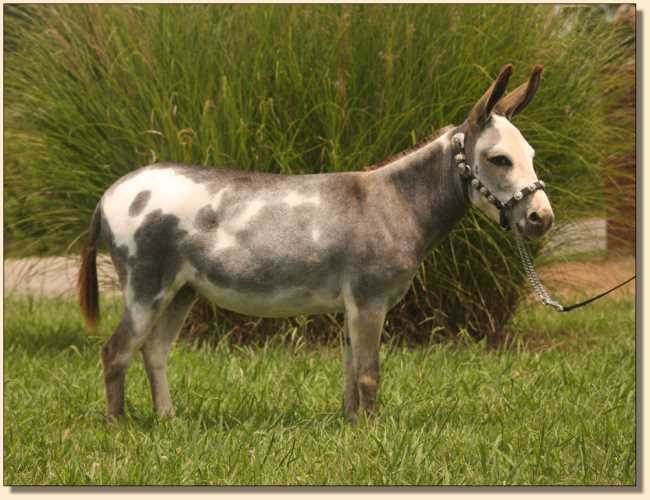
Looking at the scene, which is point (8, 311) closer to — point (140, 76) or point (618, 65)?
point (140, 76)

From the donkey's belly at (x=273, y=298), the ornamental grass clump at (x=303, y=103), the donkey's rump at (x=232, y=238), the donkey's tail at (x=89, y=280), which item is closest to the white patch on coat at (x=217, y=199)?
the donkey's rump at (x=232, y=238)

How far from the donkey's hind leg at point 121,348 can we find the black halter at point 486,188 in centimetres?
117

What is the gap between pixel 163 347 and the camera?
394cm

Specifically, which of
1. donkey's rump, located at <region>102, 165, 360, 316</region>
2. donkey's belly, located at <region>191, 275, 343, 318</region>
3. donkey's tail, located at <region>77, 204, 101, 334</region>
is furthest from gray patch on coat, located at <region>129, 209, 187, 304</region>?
donkey's tail, located at <region>77, 204, 101, 334</region>

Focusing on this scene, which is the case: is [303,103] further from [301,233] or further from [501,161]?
[501,161]

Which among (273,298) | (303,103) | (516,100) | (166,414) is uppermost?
(516,100)

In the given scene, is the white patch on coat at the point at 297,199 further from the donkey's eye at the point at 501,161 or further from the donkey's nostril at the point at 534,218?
the donkey's nostril at the point at 534,218

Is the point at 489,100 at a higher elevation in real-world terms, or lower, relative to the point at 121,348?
higher

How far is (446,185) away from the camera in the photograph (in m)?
3.71

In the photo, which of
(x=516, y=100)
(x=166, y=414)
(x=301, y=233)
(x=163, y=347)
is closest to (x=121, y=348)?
(x=163, y=347)

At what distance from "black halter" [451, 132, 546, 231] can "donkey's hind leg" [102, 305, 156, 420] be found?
1165 millimetres

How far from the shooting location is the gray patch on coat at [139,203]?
3.76 m

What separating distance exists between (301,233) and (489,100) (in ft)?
2.50

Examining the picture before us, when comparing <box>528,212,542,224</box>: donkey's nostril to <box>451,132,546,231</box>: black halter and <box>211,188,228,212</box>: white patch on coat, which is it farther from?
<box>211,188,228,212</box>: white patch on coat
